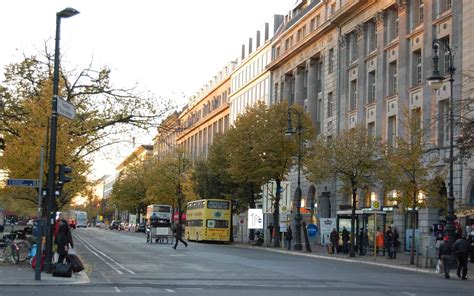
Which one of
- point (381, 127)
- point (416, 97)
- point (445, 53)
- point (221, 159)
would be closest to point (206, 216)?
point (221, 159)

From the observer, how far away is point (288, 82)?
78.1 metres

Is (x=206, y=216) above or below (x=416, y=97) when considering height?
below

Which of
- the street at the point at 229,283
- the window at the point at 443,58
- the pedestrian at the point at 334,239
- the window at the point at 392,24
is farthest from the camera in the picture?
the window at the point at 392,24

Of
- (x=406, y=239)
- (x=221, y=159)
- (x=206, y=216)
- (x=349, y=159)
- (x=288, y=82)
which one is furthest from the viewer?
(x=288, y=82)

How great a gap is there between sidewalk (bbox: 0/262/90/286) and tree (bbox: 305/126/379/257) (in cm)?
2248

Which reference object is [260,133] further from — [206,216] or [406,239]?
[406,239]

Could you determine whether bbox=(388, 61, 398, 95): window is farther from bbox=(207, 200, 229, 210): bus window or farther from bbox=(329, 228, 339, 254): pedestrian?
bbox=(207, 200, 229, 210): bus window

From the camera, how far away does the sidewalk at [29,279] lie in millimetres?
18766

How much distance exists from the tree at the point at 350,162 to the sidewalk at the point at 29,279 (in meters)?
22.5

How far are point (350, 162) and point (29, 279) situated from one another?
84.3 feet

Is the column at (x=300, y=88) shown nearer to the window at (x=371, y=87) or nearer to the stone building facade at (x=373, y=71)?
the stone building facade at (x=373, y=71)

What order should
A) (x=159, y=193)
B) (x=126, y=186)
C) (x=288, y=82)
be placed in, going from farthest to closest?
(x=126, y=186)
(x=159, y=193)
(x=288, y=82)

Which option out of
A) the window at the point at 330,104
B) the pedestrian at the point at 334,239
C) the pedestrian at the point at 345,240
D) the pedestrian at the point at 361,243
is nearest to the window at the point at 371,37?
the window at the point at 330,104

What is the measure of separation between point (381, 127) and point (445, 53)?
393 inches
